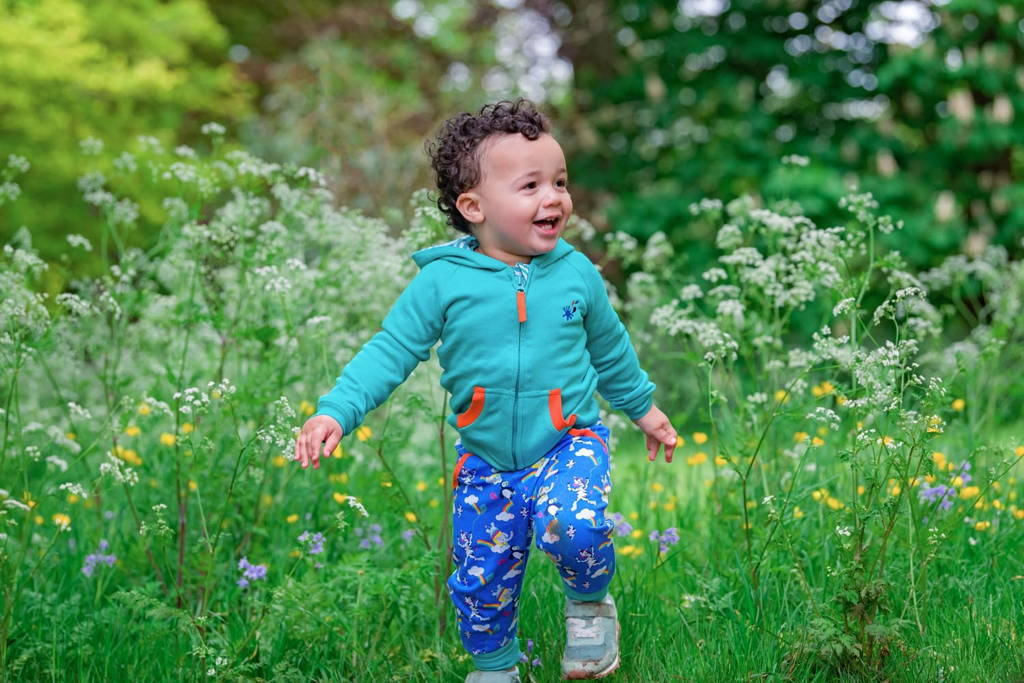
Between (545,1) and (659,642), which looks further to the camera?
(545,1)

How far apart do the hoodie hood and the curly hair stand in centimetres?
12

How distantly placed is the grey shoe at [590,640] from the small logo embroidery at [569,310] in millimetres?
678

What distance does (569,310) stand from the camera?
2.73 meters

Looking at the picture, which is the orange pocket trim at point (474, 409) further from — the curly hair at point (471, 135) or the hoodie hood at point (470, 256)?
the curly hair at point (471, 135)

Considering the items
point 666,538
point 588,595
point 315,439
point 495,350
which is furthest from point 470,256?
point 666,538

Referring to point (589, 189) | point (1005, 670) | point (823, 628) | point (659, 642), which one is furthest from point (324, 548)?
point (589, 189)

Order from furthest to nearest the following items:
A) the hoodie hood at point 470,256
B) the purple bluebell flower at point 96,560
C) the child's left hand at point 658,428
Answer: the purple bluebell flower at point 96,560 → the child's left hand at point 658,428 → the hoodie hood at point 470,256

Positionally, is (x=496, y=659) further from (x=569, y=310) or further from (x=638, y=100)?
(x=638, y=100)

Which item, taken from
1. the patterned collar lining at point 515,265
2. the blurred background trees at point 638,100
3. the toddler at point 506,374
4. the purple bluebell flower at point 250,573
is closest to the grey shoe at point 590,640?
the toddler at point 506,374

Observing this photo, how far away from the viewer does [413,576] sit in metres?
3.11

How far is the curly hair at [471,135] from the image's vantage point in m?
2.72

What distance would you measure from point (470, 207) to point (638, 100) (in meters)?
7.86

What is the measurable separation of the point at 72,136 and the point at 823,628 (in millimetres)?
10897

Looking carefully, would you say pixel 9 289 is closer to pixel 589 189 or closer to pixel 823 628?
pixel 823 628
